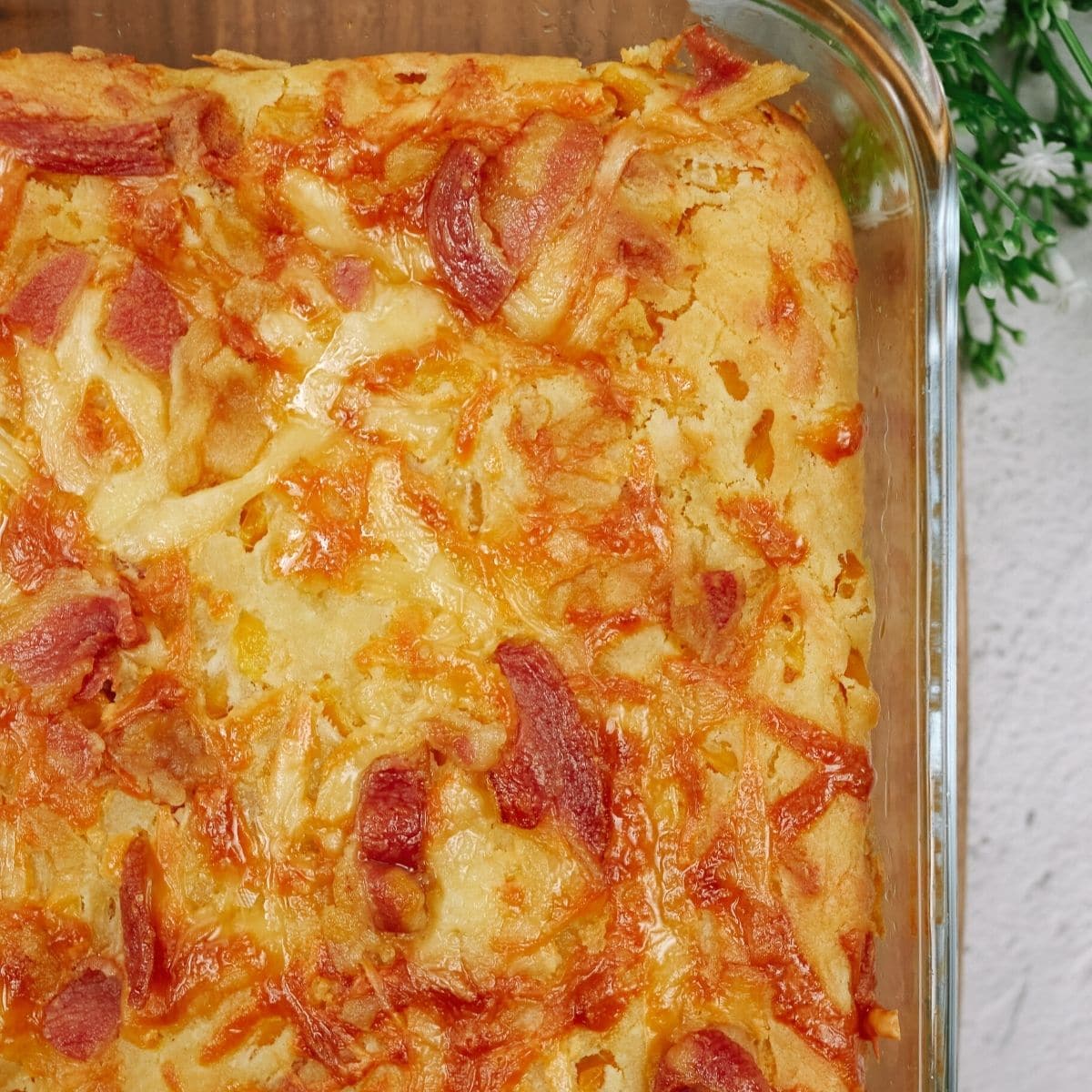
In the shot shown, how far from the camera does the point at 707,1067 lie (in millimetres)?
1831

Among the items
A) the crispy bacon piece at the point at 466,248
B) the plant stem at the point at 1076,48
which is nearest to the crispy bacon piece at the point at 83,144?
the crispy bacon piece at the point at 466,248

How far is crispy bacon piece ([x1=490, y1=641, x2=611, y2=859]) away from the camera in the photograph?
1854mm

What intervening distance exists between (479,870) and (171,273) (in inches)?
42.1

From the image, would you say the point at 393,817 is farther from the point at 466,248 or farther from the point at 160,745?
the point at 466,248

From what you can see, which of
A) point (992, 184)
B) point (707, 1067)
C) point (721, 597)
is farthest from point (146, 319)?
point (992, 184)

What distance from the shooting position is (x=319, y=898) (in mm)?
1861

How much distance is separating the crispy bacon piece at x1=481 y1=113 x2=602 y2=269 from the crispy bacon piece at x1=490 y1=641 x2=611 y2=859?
65cm

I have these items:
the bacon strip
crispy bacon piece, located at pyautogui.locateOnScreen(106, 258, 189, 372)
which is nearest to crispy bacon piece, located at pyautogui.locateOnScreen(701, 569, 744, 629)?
the bacon strip

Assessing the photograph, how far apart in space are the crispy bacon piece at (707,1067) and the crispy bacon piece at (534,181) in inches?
48.0

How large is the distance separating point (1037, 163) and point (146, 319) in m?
1.75

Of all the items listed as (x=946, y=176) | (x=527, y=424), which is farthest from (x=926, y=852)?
(x=946, y=176)

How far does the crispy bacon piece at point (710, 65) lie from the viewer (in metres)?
2.08

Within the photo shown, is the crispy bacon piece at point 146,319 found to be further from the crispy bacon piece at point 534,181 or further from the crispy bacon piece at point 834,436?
the crispy bacon piece at point 834,436

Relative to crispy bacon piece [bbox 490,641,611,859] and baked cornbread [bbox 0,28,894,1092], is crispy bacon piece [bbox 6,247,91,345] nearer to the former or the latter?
baked cornbread [bbox 0,28,894,1092]
